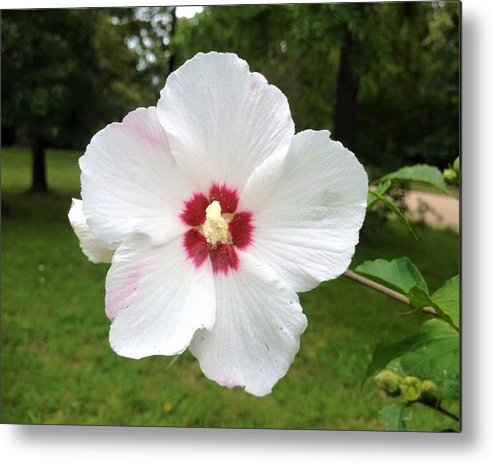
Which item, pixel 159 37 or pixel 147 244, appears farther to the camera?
pixel 159 37

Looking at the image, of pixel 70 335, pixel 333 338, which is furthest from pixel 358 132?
pixel 70 335

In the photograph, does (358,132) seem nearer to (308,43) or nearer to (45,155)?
(308,43)

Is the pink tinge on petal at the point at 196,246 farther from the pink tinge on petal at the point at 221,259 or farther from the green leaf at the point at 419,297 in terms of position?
the green leaf at the point at 419,297

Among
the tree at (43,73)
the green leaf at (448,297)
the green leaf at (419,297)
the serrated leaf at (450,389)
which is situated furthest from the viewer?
the tree at (43,73)

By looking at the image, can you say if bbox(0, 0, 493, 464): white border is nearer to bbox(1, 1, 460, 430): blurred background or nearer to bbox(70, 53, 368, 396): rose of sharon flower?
bbox(1, 1, 460, 430): blurred background

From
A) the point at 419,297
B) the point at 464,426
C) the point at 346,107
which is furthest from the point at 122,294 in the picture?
the point at 346,107

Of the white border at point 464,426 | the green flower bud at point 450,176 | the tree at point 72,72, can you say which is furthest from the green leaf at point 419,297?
the tree at point 72,72

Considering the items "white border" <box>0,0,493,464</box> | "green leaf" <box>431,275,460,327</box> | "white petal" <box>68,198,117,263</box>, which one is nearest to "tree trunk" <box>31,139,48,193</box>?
"white border" <box>0,0,493,464</box>
